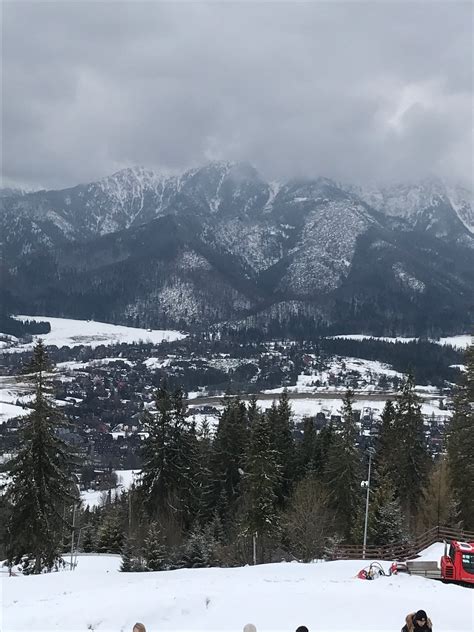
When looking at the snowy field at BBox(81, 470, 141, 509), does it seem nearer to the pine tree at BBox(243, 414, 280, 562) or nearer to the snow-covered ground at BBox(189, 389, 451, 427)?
the snow-covered ground at BBox(189, 389, 451, 427)

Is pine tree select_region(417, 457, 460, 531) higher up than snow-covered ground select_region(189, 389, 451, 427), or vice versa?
pine tree select_region(417, 457, 460, 531)

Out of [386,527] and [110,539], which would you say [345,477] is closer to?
[386,527]

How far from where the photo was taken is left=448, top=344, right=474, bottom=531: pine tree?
112 ft

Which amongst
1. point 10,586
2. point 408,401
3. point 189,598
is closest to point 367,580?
point 189,598

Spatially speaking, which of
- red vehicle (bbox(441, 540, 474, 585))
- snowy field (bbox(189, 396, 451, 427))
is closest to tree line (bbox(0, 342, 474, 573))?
red vehicle (bbox(441, 540, 474, 585))

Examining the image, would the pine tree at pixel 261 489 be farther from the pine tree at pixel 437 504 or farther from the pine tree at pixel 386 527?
the pine tree at pixel 437 504

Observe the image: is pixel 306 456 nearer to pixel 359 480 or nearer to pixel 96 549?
pixel 359 480

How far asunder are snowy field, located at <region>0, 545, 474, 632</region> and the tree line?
6075 millimetres

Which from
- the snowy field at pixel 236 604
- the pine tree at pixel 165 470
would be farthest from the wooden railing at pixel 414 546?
the pine tree at pixel 165 470

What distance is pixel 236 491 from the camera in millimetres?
50188

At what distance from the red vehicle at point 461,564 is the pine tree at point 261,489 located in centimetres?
1436

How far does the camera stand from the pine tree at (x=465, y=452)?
112 feet

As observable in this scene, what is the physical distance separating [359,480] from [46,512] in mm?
25188

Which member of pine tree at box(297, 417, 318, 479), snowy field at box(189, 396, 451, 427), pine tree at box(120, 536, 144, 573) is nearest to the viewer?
pine tree at box(120, 536, 144, 573)
